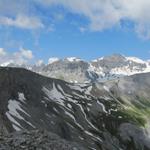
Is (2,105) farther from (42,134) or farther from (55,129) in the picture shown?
(42,134)

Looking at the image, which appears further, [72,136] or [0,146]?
[72,136]

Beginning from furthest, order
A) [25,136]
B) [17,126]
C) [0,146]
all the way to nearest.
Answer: [17,126] < [25,136] < [0,146]

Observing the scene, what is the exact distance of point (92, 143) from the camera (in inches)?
7820

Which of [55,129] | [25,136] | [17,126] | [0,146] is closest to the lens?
[0,146]

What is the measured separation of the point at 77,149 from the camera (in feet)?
95.9

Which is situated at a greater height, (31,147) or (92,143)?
(92,143)

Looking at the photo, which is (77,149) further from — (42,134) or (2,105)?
(2,105)

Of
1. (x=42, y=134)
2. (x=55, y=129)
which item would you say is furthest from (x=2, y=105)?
(x=42, y=134)

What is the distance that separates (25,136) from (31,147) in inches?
71.6

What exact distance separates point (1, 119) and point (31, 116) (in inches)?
869

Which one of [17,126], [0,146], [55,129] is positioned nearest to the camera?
[0,146]

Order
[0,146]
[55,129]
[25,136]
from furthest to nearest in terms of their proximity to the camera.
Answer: [55,129]
[25,136]
[0,146]

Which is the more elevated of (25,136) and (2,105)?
(2,105)

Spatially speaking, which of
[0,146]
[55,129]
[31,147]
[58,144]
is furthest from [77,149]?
[55,129]
